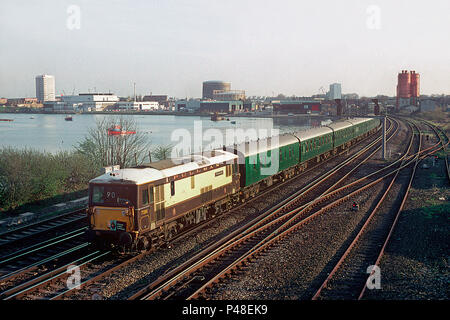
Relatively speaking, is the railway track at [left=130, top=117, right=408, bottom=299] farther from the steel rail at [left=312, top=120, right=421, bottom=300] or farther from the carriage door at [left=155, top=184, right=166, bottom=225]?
the steel rail at [left=312, top=120, right=421, bottom=300]

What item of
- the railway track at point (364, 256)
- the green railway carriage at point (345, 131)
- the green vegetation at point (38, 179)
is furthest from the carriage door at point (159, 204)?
the green railway carriage at point (345, 131)

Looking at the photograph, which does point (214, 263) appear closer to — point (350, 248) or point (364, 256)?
point (350, 248)

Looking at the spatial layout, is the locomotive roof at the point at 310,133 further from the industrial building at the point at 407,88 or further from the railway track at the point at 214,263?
the industrial building at the point at 407,88

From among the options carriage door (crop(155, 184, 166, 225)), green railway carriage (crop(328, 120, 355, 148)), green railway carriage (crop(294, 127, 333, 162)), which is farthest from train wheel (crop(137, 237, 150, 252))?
green railway carriage (crop(328, 120, 355, 148))

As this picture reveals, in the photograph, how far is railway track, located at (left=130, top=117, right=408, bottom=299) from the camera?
1245 centimetres

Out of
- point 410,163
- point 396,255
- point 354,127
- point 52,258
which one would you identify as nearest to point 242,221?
point 396,255

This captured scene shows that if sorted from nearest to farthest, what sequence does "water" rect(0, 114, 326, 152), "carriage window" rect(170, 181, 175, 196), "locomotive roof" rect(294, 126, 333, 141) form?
"carriage window" rect(170, 181, 175, 196) → "locomotive roof" rect(294, 126, 333, 141) → "water" rect(0, 114, 326, 152)

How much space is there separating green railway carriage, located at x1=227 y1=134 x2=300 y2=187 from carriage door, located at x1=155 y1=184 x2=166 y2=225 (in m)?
7.49

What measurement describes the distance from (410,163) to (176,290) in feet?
102

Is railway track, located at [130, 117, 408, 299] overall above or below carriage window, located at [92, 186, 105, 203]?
below

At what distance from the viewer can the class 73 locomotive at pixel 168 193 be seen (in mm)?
14922

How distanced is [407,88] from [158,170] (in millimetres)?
178895

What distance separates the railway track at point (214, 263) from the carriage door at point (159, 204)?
199cm
